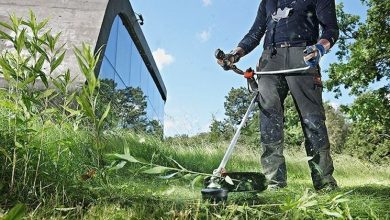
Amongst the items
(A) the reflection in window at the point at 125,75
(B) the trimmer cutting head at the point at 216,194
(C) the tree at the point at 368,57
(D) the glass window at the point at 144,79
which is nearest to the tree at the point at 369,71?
(C) the tree at the point at 368,57

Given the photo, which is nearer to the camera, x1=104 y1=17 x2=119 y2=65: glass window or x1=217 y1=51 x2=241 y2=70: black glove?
x1=217 y1=51 x2=241 y2=70: black glove

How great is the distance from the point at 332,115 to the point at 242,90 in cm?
2403

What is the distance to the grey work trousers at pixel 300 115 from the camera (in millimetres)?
3281

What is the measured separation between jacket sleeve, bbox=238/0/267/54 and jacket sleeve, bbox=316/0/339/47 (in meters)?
0.57

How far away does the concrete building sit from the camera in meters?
12.0

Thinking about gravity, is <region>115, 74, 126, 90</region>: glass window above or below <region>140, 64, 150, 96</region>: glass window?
below

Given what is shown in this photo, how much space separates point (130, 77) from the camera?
18.2 metres

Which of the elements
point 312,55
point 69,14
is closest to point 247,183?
point 312,55

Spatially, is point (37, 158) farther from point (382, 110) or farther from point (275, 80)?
point (382, 110)

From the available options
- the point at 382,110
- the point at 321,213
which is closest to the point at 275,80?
the point at 321,213

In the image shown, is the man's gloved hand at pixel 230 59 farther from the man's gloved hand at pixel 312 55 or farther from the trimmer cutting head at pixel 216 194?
the trimmer cutting head at pixel 216 194

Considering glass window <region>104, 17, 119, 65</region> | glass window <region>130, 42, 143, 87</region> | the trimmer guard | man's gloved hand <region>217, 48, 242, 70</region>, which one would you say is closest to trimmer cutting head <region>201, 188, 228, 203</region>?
the trimmer guard

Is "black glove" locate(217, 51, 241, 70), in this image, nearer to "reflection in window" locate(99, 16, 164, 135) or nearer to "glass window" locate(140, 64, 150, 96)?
"reflection in window" locate(99, 16, 164, 135)

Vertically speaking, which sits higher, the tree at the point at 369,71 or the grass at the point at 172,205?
the tree at the point at 369,71
